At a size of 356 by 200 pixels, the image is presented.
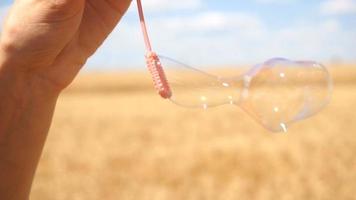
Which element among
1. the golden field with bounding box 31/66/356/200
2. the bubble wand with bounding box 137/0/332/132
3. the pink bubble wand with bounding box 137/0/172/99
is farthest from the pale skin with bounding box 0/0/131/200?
the golden field with bounding box 31/66/356/200

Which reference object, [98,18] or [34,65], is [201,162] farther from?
[34,65]

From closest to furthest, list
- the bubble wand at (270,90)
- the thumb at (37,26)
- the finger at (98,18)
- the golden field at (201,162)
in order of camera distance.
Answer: the thumb at (37,26) → the finger at (98,18) → the bubble wand at (270,90) → the golden field at (201,162)

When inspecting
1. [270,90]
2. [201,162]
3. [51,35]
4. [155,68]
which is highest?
Answer: [51,35]

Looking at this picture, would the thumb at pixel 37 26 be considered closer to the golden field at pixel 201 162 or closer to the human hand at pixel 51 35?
the human hand at pixel 51 35

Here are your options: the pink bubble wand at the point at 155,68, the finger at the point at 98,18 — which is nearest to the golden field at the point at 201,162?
the finger at the point at 98,18

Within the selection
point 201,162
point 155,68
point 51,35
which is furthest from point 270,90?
point 201,162

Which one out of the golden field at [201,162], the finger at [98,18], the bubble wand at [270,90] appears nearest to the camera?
the finger at [98,18]

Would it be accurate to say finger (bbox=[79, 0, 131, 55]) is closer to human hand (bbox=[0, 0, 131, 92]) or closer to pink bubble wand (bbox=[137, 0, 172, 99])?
human hand (bbox=[0, 0, 131, 92])

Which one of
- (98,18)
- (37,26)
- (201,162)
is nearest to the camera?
(37,26)

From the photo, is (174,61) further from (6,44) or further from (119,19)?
(6,44)
